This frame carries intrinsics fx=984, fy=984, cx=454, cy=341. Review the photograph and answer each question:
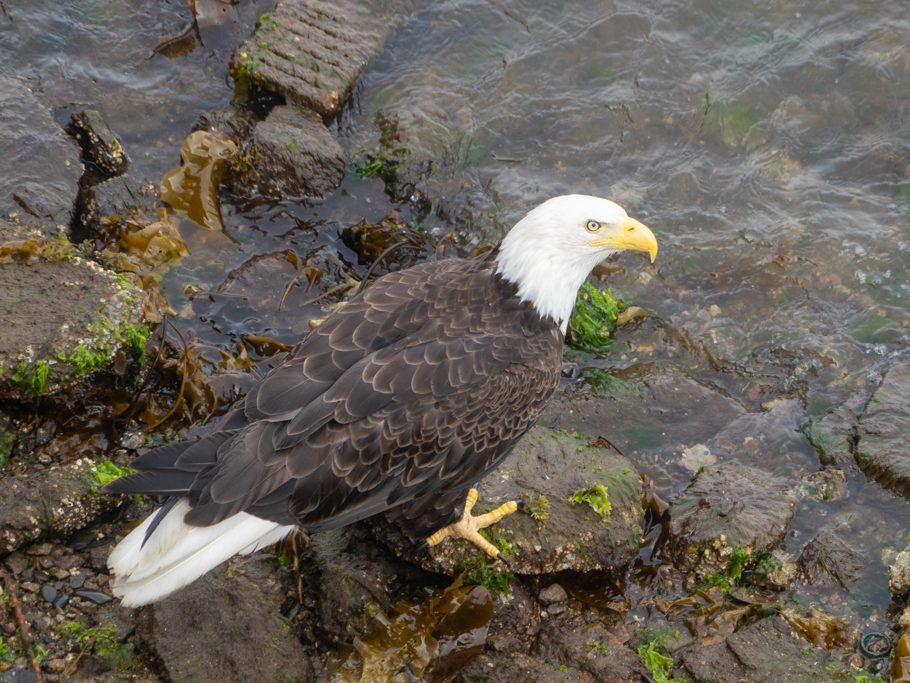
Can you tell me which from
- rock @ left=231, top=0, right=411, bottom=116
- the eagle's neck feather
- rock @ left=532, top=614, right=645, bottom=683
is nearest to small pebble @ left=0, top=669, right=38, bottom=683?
rock @ left=532, top=614, right=645, bottom=683

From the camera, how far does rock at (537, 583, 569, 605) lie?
5.46 m

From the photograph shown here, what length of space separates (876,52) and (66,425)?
7.90m

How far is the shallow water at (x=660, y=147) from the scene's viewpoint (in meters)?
7.34

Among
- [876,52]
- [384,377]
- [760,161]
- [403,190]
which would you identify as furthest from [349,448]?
[876,52]

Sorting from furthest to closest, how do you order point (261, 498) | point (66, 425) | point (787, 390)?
point (787, 390)
point (66, 425)
point (261, 498)

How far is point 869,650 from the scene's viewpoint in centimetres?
543

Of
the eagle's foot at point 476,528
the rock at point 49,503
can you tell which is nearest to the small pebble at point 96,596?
the rock at point 49,503

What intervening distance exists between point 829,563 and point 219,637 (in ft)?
11.7

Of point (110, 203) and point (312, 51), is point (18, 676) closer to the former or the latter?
point (110, 203)

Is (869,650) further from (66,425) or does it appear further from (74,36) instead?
(74,36)

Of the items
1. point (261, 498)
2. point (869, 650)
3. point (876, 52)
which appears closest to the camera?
point (261, 498)

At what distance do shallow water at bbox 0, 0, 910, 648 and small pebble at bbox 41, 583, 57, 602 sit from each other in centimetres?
218

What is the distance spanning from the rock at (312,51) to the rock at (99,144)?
1278mm

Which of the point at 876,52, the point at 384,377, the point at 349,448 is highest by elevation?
the point at 876,52
